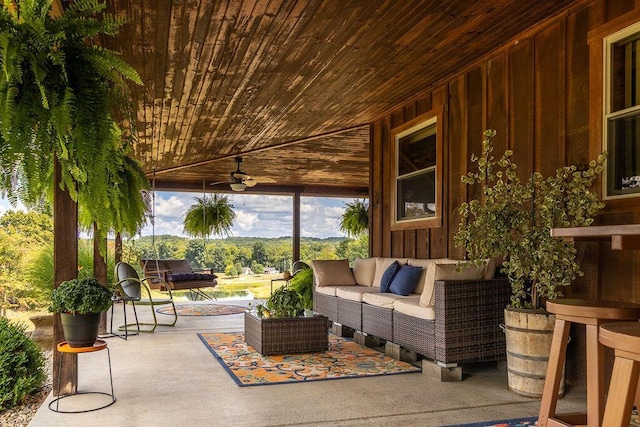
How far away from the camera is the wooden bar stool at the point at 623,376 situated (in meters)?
1.71

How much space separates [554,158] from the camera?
403 centimetres

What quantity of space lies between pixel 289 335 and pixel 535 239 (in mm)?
2232

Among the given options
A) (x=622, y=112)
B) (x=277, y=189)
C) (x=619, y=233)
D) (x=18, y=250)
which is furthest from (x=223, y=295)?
(x=619, y=233)

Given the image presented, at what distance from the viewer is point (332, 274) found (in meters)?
6.49

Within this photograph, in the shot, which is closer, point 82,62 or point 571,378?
point 82,62

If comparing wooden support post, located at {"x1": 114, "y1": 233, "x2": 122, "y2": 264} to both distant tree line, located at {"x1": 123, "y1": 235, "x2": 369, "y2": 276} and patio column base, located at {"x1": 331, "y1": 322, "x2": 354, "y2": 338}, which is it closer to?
distant tree line, located at {"x1": 123, "y1": 235, "x2": 369, "y2": 276}

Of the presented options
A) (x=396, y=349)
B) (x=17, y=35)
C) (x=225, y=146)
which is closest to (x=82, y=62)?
(x=17, y=35)

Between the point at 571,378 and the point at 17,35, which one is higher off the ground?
the point at 17,35

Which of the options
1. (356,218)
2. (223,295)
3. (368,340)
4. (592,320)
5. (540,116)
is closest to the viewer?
(592,320)

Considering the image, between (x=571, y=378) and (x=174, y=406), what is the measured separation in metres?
2.63

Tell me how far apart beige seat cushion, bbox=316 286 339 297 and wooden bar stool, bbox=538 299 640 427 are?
3697 millimetres

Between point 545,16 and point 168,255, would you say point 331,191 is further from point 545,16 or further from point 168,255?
point 545,16

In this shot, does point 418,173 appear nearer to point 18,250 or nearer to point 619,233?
point 619,233

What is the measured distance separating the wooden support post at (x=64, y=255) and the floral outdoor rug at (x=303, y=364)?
1094mm
